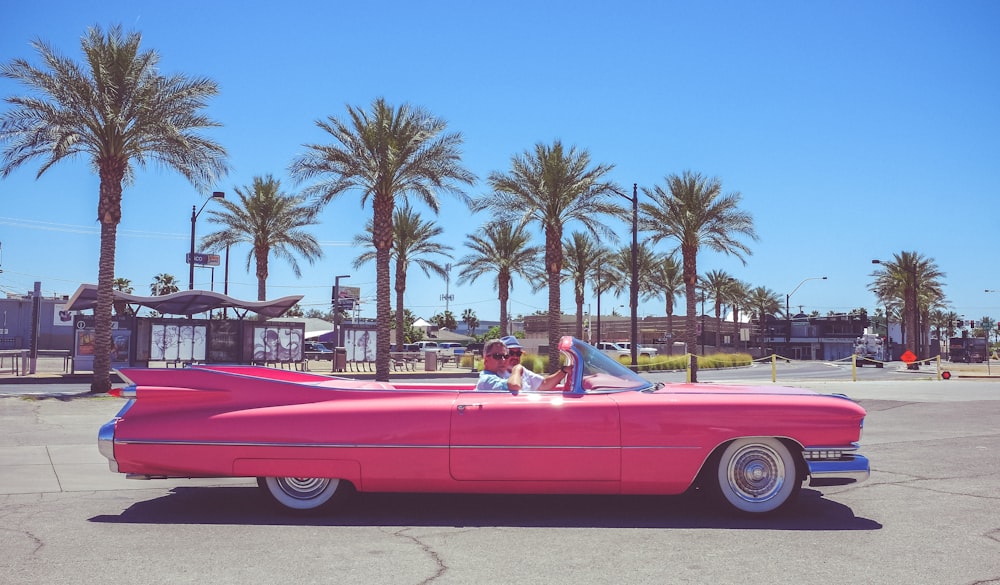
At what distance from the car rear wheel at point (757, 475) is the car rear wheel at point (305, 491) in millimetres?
2588

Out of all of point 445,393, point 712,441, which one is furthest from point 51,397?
point 712,441

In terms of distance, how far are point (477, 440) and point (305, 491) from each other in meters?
1.26

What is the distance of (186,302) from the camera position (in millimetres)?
27156

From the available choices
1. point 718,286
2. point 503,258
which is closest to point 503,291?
point 503,258

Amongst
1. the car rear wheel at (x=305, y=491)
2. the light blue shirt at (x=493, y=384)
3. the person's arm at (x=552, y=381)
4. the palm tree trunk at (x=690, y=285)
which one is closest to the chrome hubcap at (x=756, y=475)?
the person's arm at (x=552, y=381)

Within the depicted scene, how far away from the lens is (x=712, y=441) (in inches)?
215

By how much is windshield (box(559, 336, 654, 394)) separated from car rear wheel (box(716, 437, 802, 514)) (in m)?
0.79

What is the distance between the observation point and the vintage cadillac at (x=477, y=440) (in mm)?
5402

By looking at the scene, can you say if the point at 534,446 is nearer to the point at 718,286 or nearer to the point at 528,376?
the point at 528,376

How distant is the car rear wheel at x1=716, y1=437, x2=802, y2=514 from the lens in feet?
18.3

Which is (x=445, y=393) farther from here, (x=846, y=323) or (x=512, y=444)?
(x=846, y=323)

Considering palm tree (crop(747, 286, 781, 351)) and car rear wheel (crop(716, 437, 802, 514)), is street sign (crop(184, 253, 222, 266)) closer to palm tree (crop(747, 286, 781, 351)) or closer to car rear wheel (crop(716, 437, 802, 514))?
car rear wheel (crop(716, 437, 802, 514))

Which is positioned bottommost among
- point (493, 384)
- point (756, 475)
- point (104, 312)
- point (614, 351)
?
point (756, 475)

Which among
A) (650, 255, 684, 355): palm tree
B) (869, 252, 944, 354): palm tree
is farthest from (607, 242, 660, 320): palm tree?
(869, 252, 944, 354): palm tree
